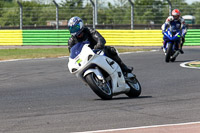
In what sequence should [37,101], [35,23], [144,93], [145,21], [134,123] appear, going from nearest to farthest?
[134,123] → [37,101] → [144,93] → [145,21] → [35,23]

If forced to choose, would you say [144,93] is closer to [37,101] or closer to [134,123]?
[37,101]

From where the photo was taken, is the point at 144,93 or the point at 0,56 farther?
the point at 0,56

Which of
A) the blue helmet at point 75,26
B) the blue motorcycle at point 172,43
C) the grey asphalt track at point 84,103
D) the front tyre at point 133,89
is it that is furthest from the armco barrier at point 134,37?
the blue helmet at point 75,26

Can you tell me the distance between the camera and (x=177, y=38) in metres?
16.8

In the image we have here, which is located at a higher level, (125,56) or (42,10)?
(42,10)

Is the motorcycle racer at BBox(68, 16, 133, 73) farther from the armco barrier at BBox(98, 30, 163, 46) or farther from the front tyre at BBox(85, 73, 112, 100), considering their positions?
the armco barrier at BBox(98, 30, 163, 46)

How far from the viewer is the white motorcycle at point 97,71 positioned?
8430mm

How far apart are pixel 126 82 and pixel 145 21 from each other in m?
18.4

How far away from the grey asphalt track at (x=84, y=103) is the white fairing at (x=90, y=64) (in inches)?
16.3

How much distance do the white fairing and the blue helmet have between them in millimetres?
396

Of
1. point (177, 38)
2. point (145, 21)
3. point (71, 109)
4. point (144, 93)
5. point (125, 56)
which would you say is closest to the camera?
point (71, 109)

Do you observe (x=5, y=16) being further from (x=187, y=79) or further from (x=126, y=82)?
(x=126, y=82)

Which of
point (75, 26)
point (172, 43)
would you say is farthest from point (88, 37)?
point (172, 43)

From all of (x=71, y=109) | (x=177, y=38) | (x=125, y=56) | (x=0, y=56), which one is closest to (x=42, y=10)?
(x=0, y=56)
